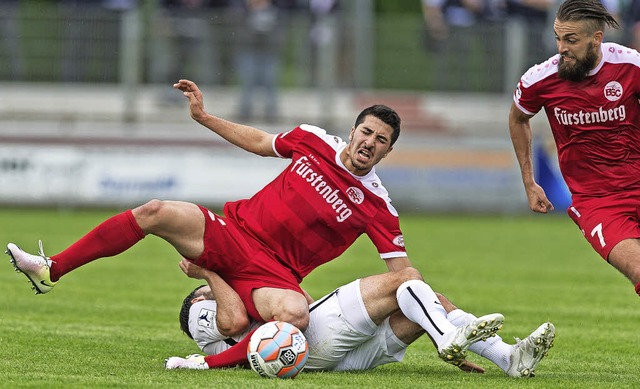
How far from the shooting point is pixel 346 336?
26.6 feet

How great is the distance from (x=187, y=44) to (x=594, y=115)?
50.3 ft

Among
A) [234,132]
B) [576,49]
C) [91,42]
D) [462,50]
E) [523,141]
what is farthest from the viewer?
[462,50]

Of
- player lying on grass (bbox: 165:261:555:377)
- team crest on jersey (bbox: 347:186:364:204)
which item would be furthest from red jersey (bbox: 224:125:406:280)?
player lying on grass (bbox: 165:261:555:377)

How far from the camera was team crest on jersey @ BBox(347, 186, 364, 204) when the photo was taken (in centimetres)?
852

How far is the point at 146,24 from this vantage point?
74.9 ft

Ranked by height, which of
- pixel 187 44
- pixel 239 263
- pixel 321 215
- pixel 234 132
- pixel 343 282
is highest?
pixel 234 132

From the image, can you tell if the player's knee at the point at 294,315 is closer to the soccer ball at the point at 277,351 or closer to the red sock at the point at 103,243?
the soccer ball at the point at 277,351

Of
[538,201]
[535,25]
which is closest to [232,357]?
[538,201]

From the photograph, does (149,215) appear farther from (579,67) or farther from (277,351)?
(579,67)

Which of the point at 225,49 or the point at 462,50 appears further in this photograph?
the point at 462,50

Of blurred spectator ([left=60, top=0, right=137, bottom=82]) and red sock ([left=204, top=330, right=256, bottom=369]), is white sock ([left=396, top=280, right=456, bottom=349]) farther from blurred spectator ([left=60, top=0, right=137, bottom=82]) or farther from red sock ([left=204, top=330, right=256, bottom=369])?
blurred spectator ([left=60, top=0, right=137, bottom=82])

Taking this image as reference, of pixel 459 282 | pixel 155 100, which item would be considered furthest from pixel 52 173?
pixel 459 282

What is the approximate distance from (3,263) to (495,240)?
8111 millimetres

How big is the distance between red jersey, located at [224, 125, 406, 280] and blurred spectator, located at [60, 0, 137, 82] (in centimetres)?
1488
